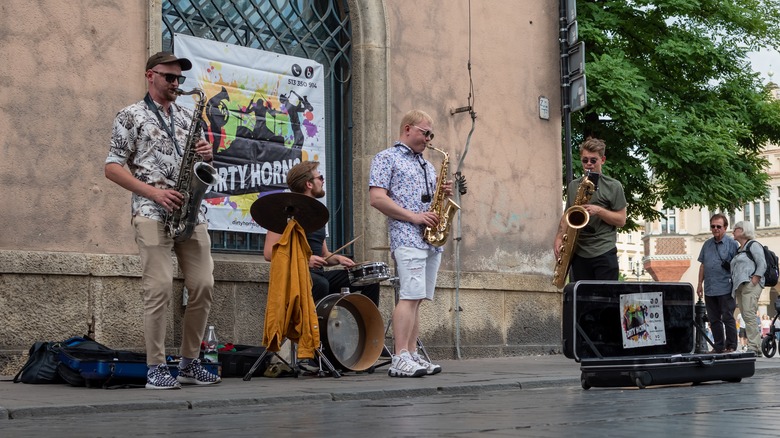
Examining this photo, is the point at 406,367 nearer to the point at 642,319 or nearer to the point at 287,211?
the point at 287,211

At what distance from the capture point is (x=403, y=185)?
30.8 ft

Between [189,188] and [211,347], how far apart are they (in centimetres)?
200

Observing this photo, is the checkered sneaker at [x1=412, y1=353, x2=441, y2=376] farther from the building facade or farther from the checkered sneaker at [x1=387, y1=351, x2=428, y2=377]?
the building facade

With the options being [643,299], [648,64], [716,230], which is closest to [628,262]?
[648,64]

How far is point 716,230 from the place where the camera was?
50.1 ft

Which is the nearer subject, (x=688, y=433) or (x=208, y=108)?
(x=688, y=433)

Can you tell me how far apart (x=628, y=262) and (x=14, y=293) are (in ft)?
316

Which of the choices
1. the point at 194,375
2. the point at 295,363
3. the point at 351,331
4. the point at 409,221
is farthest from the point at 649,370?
the point at 194,375

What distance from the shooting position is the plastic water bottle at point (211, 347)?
9374 millimetres

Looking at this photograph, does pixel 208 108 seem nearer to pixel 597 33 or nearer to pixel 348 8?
pixel 348 8

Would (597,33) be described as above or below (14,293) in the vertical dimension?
above

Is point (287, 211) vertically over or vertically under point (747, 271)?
over

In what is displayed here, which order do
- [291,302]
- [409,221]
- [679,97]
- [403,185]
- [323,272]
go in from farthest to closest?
[679,97] < [323,272] < [403,185] < [409,221] < [291,302]

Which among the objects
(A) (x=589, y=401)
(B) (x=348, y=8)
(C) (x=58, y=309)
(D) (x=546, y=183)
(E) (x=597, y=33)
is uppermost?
(E) (x=597, y=33)
